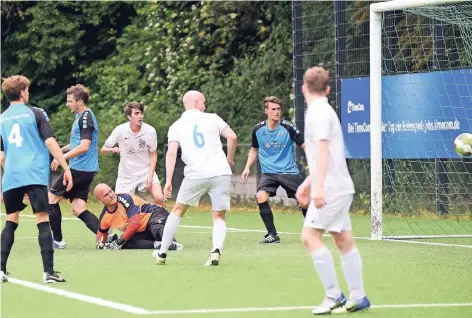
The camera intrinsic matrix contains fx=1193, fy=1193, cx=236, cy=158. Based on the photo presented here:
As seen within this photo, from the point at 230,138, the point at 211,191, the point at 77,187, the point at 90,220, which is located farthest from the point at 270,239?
the point at 230,138

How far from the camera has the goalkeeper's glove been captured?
576 inches

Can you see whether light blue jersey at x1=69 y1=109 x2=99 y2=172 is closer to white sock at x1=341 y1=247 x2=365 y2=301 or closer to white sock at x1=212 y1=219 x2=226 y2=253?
white sock at x1=212 y1=219 x2=226 y2=253

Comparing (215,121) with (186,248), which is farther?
(186,248)

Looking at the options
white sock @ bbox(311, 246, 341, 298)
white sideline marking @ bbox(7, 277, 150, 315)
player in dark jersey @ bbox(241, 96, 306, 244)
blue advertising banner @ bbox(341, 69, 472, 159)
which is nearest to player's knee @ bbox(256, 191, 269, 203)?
player in dark jersey @ bbox(241, 96, 306, 244)

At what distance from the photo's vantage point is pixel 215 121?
1272 cm

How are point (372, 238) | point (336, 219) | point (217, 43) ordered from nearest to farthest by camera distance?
1. point (336, 219)
2. point (372, 238)
3. point (217, 43)

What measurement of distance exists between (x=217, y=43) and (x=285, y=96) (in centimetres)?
380

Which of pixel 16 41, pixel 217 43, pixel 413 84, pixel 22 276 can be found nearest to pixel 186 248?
pixel 22 276

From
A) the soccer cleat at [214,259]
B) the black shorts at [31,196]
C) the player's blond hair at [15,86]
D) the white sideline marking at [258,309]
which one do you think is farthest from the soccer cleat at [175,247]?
the white sideline marking at [258,309]

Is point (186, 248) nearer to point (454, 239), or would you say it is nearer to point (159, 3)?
point (454, 239)

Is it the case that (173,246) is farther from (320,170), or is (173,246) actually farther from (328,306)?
(320,170)

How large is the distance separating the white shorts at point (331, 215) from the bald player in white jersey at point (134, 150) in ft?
21.7

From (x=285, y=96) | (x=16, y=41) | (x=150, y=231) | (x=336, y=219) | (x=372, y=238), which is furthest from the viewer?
(x=16, y=41)

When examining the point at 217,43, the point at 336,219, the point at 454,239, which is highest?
the point at 217,43
